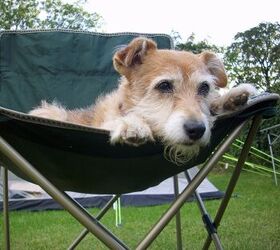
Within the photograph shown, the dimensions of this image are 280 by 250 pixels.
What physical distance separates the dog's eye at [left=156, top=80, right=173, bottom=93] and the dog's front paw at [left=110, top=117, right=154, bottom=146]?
0.41m

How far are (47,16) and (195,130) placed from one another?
62.3 ft

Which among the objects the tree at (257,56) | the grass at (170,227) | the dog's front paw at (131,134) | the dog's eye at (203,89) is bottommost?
the grass at (170,227)

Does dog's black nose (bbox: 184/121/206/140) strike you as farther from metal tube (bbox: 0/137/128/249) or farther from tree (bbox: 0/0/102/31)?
tree (bbox: 0/0/102/31)

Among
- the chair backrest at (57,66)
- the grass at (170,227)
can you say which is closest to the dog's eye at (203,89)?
the chair backrest at (57,66)

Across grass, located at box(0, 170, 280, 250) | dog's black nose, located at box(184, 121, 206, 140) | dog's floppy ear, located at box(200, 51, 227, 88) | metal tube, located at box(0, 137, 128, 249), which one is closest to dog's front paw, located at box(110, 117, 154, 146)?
dog's black nose, located at box(184, 121, 206, 140)

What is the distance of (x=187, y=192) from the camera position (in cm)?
185

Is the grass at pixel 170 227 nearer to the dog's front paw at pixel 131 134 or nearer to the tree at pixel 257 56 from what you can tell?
the dog's front paw at pixel 131 134

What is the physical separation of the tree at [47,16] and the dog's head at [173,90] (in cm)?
1571

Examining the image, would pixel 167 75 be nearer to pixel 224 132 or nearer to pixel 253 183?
pixel 224 132

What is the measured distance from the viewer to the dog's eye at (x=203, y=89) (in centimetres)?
233

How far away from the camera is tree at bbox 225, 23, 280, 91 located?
10.6m

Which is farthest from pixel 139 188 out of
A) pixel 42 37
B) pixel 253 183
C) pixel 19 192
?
pixel 253 183

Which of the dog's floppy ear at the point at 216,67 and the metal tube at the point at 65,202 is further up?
the dog's floppy ear at the point at 216,67

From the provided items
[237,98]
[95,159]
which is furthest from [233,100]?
[95,159]
